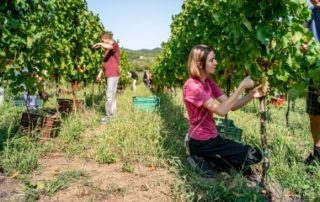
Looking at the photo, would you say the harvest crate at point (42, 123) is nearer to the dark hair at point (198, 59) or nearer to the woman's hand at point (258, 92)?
the dark hair at point (198, 59)

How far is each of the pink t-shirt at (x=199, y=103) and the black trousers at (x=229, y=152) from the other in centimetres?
8

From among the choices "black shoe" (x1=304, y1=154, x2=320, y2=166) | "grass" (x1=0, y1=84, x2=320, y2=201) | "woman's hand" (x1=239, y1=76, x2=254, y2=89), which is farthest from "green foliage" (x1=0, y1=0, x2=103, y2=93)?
"black shoe" (x1=304, y1=154, x2=320, y2=166)

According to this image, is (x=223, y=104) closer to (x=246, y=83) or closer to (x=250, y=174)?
(x=246, y=83)

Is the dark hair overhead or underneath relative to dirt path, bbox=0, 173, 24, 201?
overhead

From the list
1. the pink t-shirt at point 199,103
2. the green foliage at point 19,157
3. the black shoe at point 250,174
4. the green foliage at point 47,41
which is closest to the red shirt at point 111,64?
the green foliage at point 47,41

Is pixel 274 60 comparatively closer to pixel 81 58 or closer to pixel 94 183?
pixel 94 183

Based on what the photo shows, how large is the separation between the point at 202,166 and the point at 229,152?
13.0 inches

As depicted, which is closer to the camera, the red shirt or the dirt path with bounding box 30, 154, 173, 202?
the dirt path with bounding box 30, 154, 173, 202

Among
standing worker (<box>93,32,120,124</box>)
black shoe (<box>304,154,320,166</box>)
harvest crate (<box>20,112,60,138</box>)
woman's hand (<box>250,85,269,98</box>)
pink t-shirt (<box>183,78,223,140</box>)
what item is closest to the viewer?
woman's hand (<box>250,85,269,98</box>)

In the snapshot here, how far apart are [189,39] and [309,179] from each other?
3.66 meters

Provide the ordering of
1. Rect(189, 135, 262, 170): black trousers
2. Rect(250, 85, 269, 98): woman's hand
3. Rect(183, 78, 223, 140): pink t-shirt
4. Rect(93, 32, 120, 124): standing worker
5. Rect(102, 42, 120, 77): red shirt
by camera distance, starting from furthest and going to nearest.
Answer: Rect(102, 42, 120, 77): red shirt → Rect(93, 32, 120, 124): standing worker → Rect(189, 135, 262, 170): black trousers → Rect(183, 78, 223, 140): pink t-shirt → Rect(250, 85, 269, 98): woman's hand

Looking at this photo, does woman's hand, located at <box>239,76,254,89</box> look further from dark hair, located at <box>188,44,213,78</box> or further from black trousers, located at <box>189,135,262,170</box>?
black trousers, located at <box>189,135,262,170</box>

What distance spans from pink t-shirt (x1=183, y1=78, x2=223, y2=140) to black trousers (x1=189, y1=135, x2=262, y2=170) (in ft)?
0.25

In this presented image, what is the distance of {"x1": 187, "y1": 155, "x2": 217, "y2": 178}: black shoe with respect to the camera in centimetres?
412
